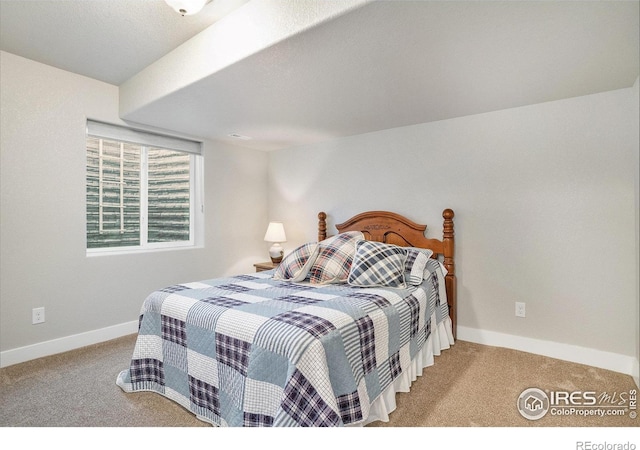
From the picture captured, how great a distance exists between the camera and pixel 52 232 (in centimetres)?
271

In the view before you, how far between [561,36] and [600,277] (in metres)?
1.77

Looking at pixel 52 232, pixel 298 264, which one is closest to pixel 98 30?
pixel 52 232

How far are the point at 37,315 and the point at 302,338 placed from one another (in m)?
2.48

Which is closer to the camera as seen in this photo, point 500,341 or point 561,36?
point 561,36

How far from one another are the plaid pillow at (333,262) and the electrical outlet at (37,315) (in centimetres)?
218

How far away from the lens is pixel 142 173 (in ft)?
11.3

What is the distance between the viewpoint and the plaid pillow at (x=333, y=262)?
2602 millimetres

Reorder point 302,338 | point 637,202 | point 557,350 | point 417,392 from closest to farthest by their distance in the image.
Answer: point 302,338 < point 417,392 < point 637,202 < point 557,350

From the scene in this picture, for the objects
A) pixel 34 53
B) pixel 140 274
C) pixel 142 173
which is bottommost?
pixel 140 274

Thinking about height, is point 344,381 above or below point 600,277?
below

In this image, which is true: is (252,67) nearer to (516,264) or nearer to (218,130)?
(218,130)

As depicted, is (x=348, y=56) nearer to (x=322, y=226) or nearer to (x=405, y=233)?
(x=405, y=233)
